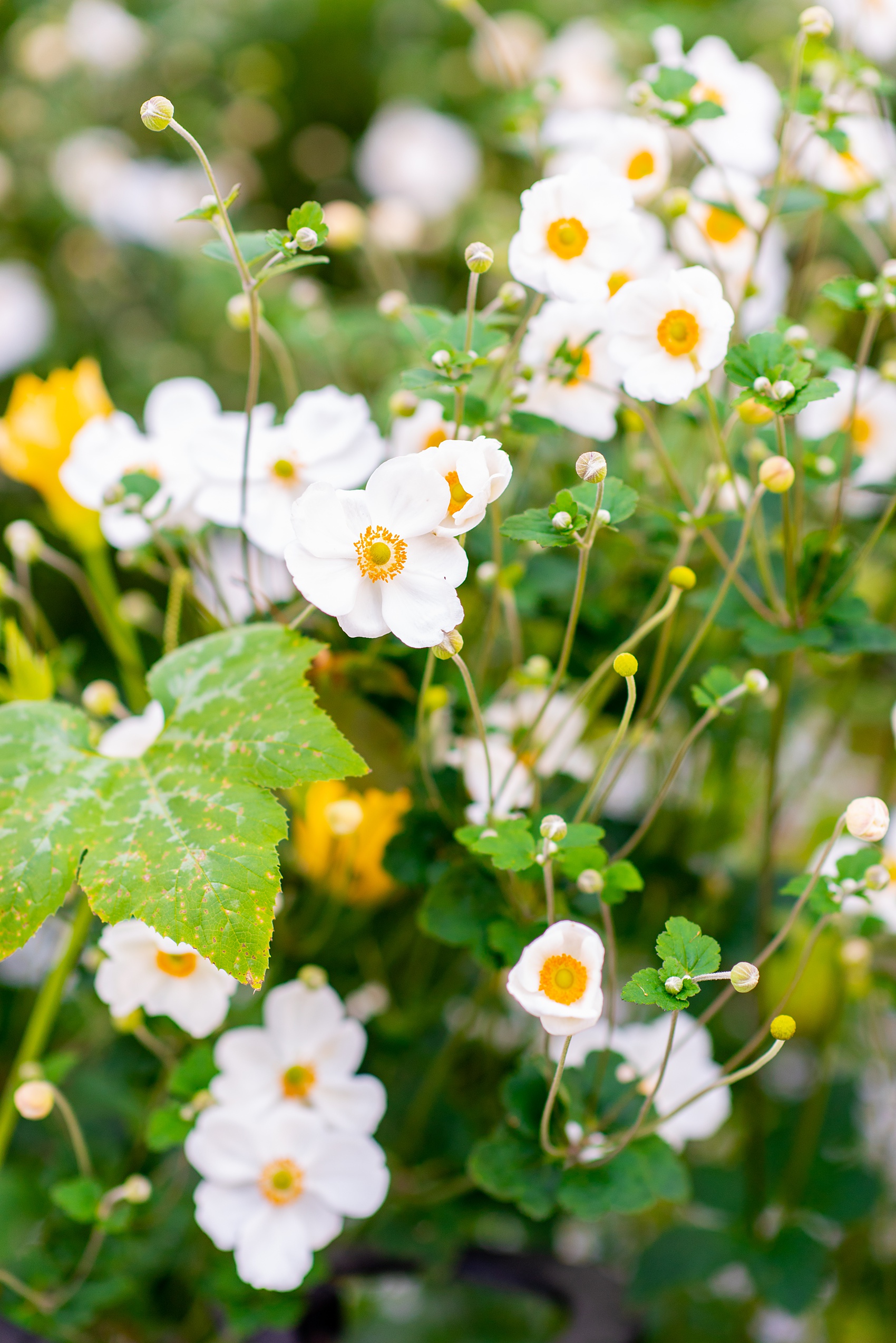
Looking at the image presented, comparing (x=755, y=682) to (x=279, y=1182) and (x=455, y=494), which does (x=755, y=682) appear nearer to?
(x=455, y=494)

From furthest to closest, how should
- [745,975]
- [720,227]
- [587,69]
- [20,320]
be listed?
[20,320] < [587,69] < [720,227] < [745,975]

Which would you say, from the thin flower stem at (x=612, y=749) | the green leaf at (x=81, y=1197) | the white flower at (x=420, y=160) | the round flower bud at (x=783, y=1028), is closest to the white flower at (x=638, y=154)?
the thin flower stem at (x=612, y=749)

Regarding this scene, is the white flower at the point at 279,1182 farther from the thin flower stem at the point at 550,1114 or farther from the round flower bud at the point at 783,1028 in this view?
the round flower bud at the point at 783,1028

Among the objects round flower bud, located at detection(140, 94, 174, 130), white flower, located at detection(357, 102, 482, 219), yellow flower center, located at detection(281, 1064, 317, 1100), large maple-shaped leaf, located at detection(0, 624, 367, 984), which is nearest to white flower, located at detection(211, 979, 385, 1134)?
yellow flower center, located at detection(281, 1064, 317, 1100)

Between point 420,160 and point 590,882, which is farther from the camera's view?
point 420,160

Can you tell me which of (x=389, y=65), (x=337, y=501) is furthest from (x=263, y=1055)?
(x=389, y=65)

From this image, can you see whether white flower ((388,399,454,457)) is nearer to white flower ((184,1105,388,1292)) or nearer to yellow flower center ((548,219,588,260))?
yellow flower center ((548,219,588,260))

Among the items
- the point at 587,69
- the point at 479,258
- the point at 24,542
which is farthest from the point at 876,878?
the point at 587,69
